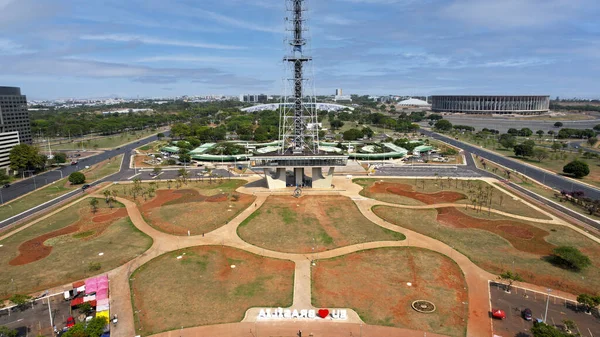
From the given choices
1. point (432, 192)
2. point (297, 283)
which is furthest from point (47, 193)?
point (432, 192)

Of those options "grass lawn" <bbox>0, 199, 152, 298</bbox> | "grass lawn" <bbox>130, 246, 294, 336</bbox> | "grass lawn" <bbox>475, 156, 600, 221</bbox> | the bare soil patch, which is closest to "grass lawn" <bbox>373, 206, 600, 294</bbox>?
"grass lawn" <bbox>475, 156, 600, 221</bbox>

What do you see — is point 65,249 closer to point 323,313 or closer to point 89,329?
point 89,329

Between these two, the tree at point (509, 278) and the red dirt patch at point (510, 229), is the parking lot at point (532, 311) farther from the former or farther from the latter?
the red dirt patch at point (510, 229)

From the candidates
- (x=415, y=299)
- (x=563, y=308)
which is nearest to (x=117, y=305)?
(x=415, y=299)

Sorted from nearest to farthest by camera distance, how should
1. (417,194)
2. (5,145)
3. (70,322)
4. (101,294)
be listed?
(70,322) → (101,294) → (417,194) → (5,145)

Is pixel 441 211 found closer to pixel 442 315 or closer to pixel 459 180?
pixel 459 180
